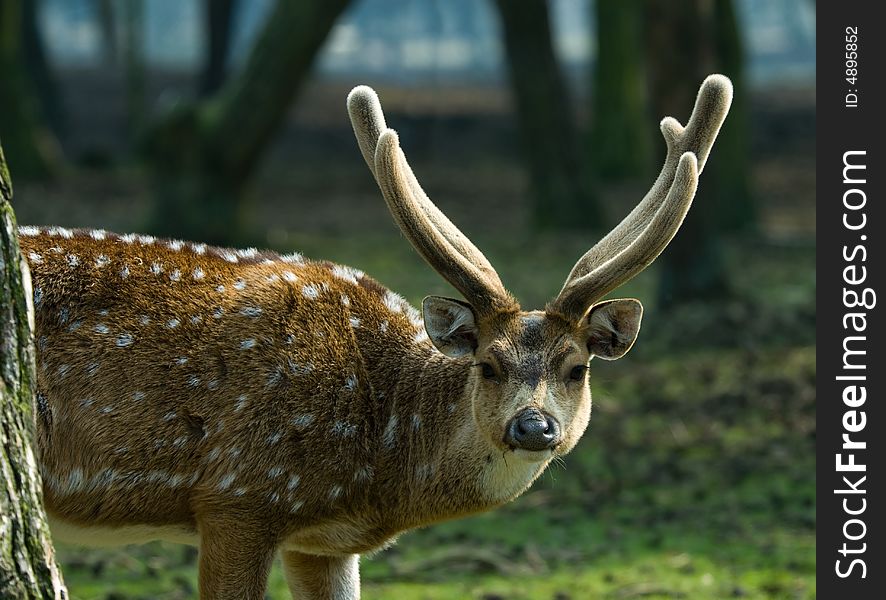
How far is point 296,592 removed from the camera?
6.05m

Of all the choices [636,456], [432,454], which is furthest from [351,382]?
[636,456]

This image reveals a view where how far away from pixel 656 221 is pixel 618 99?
19728 mm

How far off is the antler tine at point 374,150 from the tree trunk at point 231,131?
8.54 meters

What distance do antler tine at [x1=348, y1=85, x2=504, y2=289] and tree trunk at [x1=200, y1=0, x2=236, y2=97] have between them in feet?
70.4

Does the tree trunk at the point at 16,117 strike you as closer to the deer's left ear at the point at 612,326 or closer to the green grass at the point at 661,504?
the green grass at the point at 661,504

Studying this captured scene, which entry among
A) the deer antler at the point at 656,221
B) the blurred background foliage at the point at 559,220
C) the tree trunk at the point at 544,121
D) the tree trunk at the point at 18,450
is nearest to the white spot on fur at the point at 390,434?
the deer antler at the point at 656,221

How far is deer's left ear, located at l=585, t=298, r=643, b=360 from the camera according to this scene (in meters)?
5.64

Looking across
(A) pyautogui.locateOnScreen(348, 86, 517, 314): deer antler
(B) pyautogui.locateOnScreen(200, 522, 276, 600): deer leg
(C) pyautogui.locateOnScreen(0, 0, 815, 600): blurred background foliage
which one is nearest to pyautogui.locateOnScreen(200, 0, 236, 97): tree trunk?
(C) pyautogui.locateOnScreen(0, 0, 815, 600): blurred background foliage

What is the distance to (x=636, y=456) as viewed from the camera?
10.2 meters

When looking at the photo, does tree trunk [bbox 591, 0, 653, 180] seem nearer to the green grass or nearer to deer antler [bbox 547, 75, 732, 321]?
the green grass

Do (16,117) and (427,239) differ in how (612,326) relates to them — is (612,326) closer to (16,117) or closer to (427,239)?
(427,239)

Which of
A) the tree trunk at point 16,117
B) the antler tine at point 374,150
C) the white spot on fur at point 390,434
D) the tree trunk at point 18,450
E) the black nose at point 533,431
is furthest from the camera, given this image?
the tree trunk at point 16,117

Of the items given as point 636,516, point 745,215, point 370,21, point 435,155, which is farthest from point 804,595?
point 370,21

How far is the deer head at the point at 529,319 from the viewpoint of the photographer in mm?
5492
